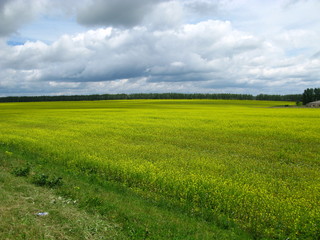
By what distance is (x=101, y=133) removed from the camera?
26953mm

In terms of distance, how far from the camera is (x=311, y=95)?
11762 cm

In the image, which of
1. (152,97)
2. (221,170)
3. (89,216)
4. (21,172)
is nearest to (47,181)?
(21,172)

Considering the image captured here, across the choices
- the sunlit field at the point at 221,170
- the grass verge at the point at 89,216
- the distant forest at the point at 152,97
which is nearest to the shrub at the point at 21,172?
the grass verge at the point at 89,216

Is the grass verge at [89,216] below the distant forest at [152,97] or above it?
below

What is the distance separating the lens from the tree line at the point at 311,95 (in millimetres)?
116938

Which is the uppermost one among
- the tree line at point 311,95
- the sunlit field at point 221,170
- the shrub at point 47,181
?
the tree line at point 311,95

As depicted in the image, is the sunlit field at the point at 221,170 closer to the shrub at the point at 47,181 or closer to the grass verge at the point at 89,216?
the grass verge at the point at 89,216

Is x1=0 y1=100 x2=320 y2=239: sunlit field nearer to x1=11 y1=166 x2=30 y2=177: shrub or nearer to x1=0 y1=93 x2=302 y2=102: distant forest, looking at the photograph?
x1=11 y1=166 x2=30 y2=177: shrub

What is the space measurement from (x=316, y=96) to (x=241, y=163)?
121204 mm

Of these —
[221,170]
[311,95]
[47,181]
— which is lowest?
[221,170]

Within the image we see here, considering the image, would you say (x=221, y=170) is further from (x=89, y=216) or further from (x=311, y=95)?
(x=311, y=95)

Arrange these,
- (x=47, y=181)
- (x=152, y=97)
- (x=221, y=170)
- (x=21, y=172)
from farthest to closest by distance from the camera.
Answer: (x=152, y=97) → (x=221, y=170) → (x=21, y=172) → (x=47, y=181)

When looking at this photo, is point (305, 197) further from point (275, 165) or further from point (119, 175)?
point (119, 175)

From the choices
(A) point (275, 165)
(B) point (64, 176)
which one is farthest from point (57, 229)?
(A) point (275, 165)
